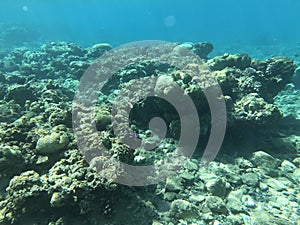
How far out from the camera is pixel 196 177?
572cm

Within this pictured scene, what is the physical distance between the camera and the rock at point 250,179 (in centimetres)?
561

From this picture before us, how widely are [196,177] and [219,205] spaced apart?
102cm

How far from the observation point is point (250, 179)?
5715mm

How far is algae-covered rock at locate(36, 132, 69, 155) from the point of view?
5562 millimetres

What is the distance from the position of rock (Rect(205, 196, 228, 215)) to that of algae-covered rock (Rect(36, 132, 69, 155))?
3.53 metres

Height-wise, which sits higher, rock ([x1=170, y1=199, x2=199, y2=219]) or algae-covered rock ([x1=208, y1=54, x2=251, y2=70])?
algae-covered rock ([x1=208, y1=54, x2=251, y2=70])

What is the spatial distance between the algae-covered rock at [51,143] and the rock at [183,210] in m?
2.91

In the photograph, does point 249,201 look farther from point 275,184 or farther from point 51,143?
point 51,143

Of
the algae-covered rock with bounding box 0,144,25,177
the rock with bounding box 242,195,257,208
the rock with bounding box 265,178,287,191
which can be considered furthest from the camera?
the rock with bounding box 265,178,287,191

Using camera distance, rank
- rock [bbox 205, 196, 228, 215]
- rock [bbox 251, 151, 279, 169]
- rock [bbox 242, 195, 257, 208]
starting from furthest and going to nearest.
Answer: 1. rock [bbox 251, 151, 279, 169]
2. rock [bbox 242, 195, 257, 208]
3. rock [bbox 205, 196, 228, 215]

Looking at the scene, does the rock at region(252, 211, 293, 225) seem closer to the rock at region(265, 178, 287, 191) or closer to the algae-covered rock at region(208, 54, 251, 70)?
the rock at region(265, 178, 287, 191)

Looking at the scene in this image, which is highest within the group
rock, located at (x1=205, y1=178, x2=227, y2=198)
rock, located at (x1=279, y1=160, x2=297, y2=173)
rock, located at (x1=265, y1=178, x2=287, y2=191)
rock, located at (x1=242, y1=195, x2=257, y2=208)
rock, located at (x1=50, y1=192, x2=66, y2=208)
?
rock, located at (x1=279, y1=160, x2=297, y2=173)

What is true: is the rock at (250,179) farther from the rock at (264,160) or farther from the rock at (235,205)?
the rock at (235,205)

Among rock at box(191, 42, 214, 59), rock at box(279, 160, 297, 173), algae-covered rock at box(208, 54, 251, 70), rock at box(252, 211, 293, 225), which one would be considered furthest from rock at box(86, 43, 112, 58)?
rock at box(252, 211, 293, 225)
